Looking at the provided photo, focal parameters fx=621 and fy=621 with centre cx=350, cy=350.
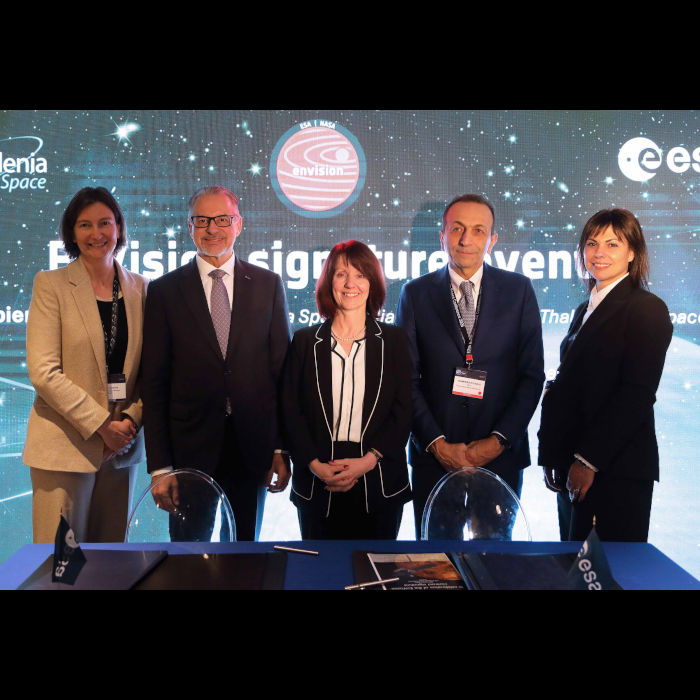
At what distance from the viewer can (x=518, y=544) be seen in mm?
1914

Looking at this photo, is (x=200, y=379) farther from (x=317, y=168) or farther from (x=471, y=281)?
(x=317, y=168)

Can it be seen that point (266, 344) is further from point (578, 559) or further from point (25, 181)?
point (25, 181)

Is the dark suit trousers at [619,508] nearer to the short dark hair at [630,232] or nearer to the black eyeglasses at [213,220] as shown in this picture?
the short dark hair at [630,232]

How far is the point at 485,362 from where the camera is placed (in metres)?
2.92

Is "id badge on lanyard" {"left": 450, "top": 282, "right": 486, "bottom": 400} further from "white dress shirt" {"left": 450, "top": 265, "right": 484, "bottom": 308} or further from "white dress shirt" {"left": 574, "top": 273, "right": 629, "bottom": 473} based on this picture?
"white dress shirt" {"left": 574, "top": 273, "right": 629, "bottom": 473}

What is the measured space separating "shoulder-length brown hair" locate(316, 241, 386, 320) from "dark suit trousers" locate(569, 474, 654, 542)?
48.0 inches

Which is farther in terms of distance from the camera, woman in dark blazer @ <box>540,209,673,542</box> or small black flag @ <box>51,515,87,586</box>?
woman in dark blazer @ <box>540,209,673,542</box>

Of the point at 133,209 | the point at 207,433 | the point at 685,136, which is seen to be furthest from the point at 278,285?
the point at 685,136

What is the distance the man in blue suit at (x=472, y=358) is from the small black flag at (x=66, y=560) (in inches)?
67.9

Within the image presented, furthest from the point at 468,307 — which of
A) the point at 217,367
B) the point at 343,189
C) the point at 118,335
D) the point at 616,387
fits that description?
the point at 118,335

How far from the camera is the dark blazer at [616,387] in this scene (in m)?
2.54

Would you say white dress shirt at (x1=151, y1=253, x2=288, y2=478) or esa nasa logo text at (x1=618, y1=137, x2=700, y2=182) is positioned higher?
esa nasa logo text at (x1=618, y1=137, x2=700, y2=182)

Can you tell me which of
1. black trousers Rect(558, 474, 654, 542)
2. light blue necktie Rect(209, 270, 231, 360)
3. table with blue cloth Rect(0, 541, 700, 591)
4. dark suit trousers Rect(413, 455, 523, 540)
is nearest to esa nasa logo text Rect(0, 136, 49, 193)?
light blue necktie Rect(209, 270, 231, 360)

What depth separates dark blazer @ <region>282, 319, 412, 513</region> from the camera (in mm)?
2600
